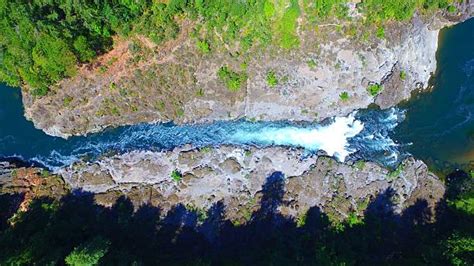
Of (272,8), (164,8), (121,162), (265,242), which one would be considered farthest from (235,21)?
(265,242)

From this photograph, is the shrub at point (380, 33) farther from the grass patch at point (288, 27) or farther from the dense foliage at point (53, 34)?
the dense foliage at point (53, 34)

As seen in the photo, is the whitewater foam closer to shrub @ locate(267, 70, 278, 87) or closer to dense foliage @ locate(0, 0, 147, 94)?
shrub @ locate(267, 70, 278, 87)

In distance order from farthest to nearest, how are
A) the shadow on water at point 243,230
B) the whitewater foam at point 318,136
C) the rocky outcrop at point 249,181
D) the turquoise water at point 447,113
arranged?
the whitewater foam at point 318,136
the turquoise water at point 447,113
the rocky outcrop at point 249,181
the shadow on water at point 243,230

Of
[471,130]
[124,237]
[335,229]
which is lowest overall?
[124,237]

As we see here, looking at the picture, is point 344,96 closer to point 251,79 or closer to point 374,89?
point 374,89

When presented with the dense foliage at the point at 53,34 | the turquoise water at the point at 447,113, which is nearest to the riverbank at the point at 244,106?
the turquoise water at the point at 447,113

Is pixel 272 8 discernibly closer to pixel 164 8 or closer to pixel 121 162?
pixel 164 8
